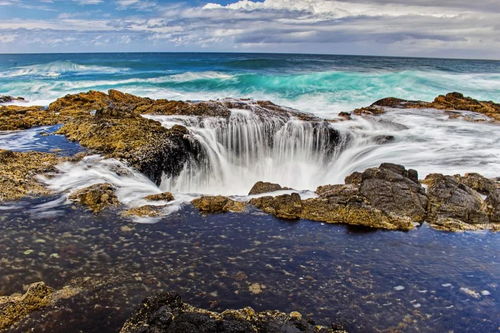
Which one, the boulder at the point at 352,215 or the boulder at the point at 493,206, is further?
the boulder at the point at 493,206

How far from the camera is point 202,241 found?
5484mm

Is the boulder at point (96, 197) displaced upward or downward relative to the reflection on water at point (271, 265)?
upward

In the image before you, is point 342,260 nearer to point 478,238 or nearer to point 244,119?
point 478,238

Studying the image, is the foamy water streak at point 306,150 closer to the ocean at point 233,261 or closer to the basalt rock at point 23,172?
the ocean at point 233,261

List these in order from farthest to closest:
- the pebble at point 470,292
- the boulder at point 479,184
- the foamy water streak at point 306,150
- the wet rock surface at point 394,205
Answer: the foamy water streak at point 306,150
the boulder at point 479,184
the wet rock surface at point 394,205
the pebble at point 470,292

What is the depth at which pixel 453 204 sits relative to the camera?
662cm

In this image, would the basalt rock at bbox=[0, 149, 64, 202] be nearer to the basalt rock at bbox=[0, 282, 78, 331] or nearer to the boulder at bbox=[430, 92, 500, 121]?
the basalt rock at bbox=[0, 282, 78, 331]

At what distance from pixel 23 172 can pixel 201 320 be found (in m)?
5.53

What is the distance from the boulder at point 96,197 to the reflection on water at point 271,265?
264mm

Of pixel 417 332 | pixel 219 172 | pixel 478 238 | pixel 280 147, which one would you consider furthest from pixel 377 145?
pixel 417 332

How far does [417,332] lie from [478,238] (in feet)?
8.95

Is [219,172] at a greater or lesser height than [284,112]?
lesser

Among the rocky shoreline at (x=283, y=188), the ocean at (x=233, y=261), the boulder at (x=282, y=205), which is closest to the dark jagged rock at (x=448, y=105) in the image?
the ocean at (x=233, y=261)

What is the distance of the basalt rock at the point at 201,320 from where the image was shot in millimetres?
3561
